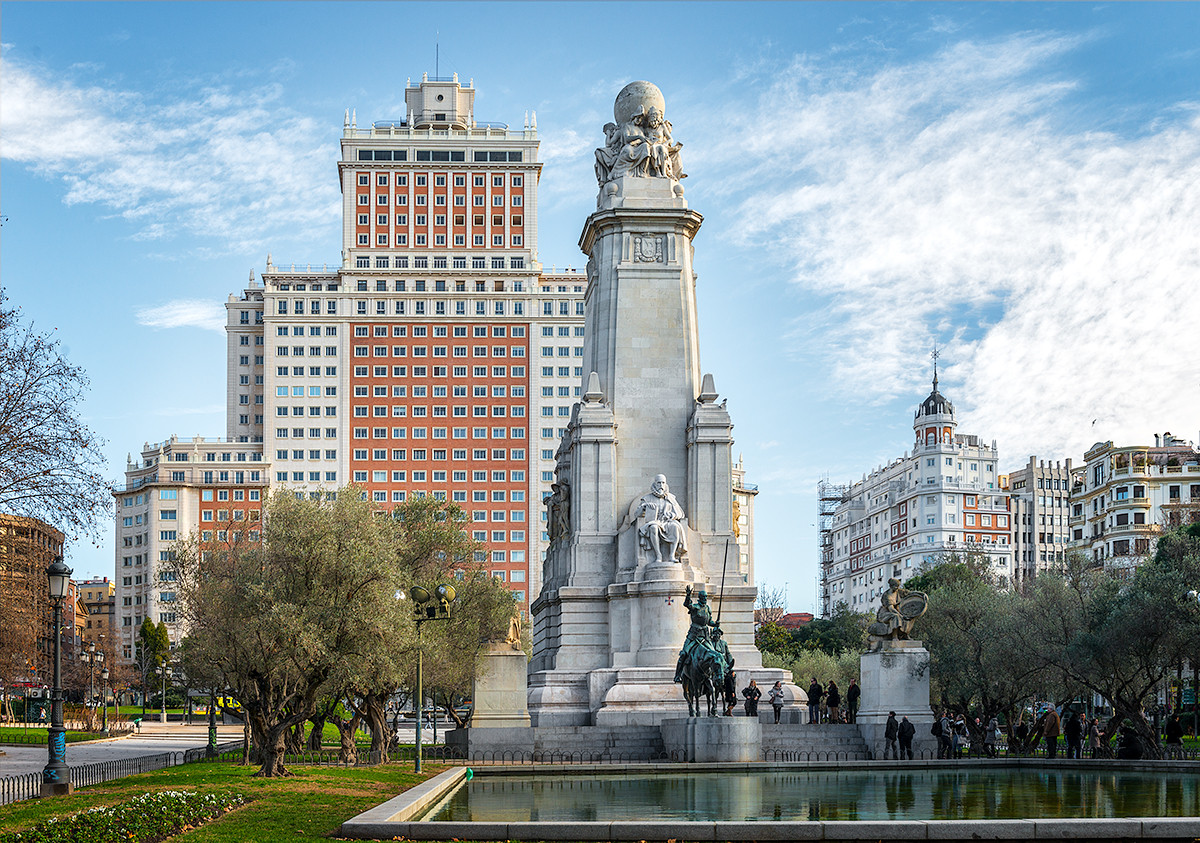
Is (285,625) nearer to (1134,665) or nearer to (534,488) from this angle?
(1134,665)

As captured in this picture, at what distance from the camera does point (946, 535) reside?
128375mm

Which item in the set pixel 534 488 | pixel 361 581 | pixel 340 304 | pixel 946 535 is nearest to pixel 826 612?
pixel 946 535

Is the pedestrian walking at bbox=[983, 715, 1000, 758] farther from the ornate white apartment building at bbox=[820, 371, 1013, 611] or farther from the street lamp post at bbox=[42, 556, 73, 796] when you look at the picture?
the ornate white apartment building at bbox=[820, 371, 1013, 611]

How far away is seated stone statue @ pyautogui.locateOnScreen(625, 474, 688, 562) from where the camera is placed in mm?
37375

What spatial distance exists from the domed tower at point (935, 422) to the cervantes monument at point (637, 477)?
9455 centimetres

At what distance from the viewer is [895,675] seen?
34.0m

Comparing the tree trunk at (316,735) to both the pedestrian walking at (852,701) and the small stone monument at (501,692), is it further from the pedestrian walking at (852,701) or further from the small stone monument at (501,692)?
the pedestrian walking at (852,701)

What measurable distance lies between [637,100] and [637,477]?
12.4 metres

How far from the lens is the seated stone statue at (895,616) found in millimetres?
34625

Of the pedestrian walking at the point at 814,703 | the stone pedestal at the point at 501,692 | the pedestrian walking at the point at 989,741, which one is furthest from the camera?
the pedestrian walking at the point at 814,703

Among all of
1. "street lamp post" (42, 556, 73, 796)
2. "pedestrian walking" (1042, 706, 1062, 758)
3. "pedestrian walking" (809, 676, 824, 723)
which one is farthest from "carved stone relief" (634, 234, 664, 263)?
"street lamp post" (42, 556, 73, 796)

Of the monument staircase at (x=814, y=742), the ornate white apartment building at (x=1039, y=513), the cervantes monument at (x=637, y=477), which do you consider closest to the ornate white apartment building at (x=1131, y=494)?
the ornate white apartment building at (x=1039, y=513)

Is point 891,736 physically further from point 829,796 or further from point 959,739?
point 829,796

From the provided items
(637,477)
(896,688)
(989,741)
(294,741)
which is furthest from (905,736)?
(294,741)
